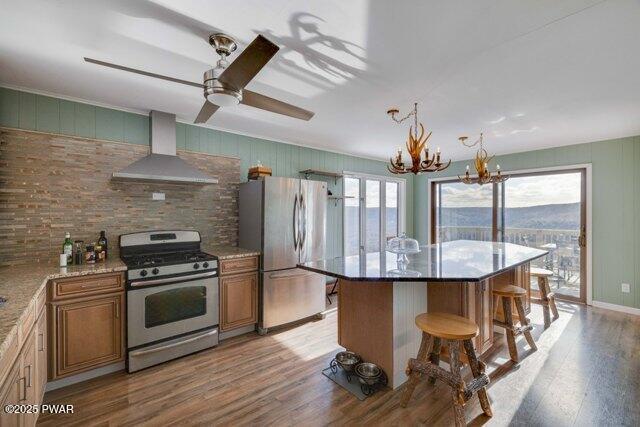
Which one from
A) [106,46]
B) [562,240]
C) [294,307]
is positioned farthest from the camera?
[562,240]

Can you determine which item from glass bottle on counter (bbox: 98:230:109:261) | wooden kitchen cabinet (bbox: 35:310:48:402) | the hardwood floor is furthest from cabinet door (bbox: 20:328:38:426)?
glass bottle on counter (bbox: 98:230:109:261)

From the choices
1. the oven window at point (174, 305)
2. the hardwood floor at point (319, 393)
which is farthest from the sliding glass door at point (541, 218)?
the oven window at point (174, 305)

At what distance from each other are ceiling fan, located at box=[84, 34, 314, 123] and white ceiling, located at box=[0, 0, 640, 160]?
14 centimetres

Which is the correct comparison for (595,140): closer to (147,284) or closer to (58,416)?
(147,284)

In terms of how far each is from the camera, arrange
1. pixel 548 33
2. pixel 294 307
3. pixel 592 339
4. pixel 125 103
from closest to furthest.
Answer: pixel 548 33
pixel 125 103
pixel 592 339
pixel 294 307

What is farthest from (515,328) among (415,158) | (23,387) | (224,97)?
(23,387)

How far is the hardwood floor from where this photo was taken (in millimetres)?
1965

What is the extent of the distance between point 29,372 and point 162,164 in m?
1.97

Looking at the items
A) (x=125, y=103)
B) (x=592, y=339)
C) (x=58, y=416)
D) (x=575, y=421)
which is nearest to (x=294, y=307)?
(x=58, y=416)

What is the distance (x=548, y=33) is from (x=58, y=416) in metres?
4.06

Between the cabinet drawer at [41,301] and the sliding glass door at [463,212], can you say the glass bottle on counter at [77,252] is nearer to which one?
the cabinet drawer at [41,301]

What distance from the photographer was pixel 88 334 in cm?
236

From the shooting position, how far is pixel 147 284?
2568mm

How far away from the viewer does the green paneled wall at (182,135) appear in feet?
8.46
